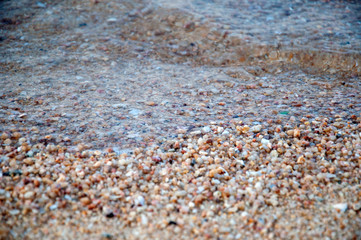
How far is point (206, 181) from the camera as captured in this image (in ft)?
6.83

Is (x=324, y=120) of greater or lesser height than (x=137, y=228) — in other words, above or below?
above

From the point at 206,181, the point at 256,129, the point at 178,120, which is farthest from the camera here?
the point at 178,120

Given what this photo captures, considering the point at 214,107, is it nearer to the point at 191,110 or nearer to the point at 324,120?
the point at 191,110

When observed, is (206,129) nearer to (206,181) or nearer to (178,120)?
(178,120)

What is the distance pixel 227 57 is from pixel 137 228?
9.13 ft

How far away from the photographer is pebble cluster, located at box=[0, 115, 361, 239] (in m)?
1.81

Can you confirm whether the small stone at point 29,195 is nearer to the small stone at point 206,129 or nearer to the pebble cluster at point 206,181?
the pebble cluster at point 206,181

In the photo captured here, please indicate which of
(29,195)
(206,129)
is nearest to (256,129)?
(206,129)

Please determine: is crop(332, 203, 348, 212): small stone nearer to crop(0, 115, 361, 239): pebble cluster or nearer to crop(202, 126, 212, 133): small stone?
crop(0, 115, 361, 239): pebble cluster

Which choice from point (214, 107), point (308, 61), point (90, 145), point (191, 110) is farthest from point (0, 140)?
point (308, 61)

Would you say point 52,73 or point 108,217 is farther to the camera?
point 52,73

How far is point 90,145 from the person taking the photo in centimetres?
237

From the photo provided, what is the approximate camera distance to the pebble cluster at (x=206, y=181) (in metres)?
1.81

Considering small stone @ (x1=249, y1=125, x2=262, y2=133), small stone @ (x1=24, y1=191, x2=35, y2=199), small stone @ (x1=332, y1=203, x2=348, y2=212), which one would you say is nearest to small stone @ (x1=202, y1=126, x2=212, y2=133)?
small stone @ (x1=249, y1=125, x2=262, y2=133)
